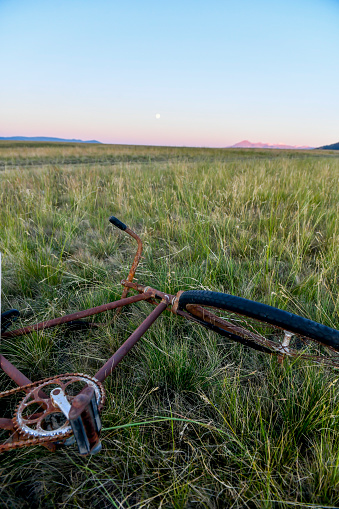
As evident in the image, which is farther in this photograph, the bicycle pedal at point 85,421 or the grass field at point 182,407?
the grass field at point 182,407

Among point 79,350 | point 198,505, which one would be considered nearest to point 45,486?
point 198,505

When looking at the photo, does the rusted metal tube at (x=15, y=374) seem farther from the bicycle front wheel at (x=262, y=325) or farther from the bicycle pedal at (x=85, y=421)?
the bicycle front wheel at (x=262, y=325)

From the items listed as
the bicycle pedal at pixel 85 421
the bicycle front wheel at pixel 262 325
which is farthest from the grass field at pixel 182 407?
the bicycle pedal at pixel 85 421

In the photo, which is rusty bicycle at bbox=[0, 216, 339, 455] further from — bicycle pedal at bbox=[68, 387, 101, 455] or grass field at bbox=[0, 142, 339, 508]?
grass field at bbox=[0, 142, 339, 508]

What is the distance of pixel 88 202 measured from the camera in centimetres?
468

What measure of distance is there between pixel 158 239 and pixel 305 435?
2.56 m

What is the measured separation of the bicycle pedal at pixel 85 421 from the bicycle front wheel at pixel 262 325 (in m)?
0.72

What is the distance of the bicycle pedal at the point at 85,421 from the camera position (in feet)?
2.34

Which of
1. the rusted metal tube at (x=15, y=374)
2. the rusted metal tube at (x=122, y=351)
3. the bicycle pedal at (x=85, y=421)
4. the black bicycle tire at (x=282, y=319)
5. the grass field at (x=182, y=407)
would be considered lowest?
the grass field at (x=182, y=407)

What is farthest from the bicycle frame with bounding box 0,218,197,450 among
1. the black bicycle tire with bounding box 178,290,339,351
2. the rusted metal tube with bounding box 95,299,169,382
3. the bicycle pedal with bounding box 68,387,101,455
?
the black bicycle tire with bounding box 178,290,339,351

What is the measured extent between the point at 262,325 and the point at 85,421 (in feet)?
4.27

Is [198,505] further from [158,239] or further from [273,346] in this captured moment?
[158,239]

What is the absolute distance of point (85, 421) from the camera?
76 centimetres

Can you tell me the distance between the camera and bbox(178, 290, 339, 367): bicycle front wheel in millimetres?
1088
